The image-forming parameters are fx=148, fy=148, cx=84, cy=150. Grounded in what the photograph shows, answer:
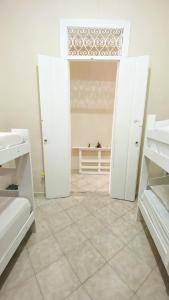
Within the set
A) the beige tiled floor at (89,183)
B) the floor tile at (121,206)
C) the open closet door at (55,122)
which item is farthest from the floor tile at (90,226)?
the beige tiled floor at (89,183)

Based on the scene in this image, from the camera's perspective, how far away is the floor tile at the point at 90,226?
5.26 feet

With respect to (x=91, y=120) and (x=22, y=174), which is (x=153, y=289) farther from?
(x=91, y=120)

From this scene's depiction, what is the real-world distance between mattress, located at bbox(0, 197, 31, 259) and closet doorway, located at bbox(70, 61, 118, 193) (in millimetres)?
1321

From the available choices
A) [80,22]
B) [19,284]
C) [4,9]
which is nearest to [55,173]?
[19,284]

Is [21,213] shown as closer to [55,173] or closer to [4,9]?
[55,173]

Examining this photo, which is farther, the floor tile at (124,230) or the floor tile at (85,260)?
the floor tile at (124,230)

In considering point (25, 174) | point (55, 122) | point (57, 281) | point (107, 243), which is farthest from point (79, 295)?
point (55, 122)

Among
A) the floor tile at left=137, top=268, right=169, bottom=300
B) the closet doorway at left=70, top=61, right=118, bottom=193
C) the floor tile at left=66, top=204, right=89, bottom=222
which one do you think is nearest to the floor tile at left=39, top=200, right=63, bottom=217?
the floor tile at left=66, top=204, right=89, bottom=222

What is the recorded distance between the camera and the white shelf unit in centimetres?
318

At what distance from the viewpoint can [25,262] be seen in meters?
1.26

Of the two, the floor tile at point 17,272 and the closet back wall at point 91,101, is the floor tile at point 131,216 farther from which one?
the closet back wall at point 91,101

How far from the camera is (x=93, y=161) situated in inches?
126

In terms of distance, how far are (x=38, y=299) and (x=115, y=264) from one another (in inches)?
24.6

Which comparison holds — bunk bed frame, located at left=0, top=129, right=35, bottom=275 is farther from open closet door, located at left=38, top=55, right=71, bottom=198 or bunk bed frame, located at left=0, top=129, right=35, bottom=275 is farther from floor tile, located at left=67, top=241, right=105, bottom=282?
open closet door, located at left=38, top=55, right=71, bottom=198
